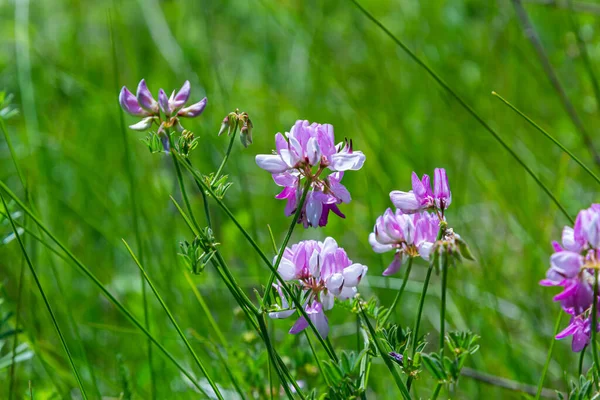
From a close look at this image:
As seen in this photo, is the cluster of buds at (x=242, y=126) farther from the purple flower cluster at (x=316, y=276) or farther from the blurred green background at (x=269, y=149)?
the blurred green background at (x=269, y=149)

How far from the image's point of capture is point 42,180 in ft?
7.04

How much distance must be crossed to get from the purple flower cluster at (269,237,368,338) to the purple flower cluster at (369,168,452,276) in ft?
0.15

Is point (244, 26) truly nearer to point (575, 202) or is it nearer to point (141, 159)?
point (141, 159)

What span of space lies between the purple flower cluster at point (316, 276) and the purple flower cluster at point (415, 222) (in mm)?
45

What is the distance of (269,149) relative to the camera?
102 inches

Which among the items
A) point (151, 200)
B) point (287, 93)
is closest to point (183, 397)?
point (151, 200)

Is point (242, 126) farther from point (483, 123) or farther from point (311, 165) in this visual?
point (483, 123)

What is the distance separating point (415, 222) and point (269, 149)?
1802 millimetres

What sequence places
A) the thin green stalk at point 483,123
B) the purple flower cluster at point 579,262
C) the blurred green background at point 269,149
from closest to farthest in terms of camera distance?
the purple flower cluster at point 579,262 → the thin green stalk at point 483,123 → the blurred green background at point 269,149

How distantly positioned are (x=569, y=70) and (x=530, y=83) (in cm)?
20

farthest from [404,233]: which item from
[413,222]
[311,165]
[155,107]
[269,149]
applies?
[269,149]

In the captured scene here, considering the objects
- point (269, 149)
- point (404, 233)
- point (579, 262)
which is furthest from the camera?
point (269, 149)

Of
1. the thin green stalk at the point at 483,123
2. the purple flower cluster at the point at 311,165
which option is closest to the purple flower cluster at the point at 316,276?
the purple flower cluster at the point at 311,165

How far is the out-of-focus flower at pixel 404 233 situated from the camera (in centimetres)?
80
